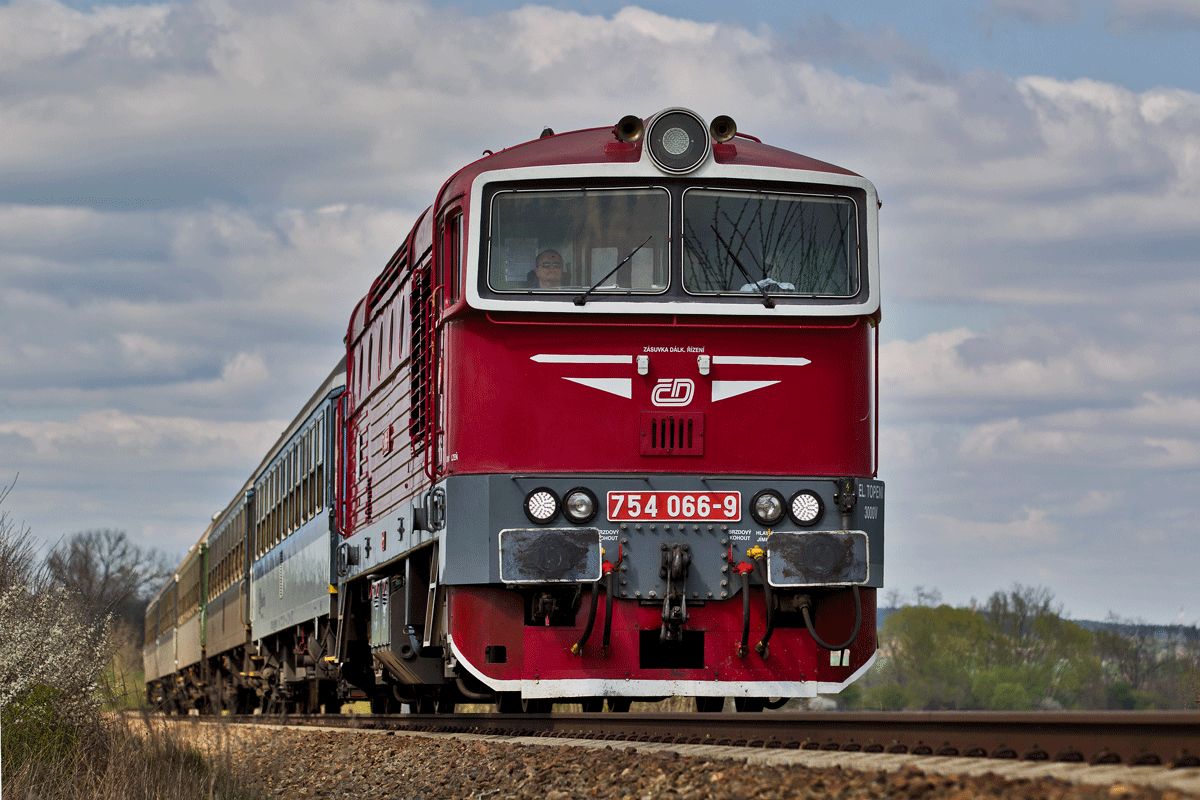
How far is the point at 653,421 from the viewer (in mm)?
8484

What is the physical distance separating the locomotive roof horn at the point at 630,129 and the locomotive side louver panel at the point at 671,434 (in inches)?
69.2

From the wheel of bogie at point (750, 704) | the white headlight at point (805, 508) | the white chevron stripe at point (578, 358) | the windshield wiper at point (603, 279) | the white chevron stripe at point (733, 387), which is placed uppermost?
the windshield wiper at point (603, 279)

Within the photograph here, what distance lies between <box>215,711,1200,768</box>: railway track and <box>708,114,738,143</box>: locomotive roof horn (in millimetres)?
3617

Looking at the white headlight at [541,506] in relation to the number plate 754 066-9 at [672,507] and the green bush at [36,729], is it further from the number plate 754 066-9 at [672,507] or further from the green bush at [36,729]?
the green bush at [36,729]

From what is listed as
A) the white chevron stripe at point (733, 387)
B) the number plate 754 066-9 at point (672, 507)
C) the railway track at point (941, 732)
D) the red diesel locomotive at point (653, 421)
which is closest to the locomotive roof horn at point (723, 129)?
the red diesel locomotive at point (653, 421)

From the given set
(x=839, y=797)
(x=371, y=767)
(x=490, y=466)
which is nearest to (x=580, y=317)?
(x=490, y=466)

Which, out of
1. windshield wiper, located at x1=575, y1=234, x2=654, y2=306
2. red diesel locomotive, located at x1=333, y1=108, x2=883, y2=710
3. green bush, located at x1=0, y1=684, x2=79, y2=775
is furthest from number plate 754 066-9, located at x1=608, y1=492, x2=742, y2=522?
green bush, located at x1=0, y1=684, x2=79, y2=775

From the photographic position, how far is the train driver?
28.1 feet

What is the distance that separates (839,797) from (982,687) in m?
25.5

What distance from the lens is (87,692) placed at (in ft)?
42.0

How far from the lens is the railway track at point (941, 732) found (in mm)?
5047

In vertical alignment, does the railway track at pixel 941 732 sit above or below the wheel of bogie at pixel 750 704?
above

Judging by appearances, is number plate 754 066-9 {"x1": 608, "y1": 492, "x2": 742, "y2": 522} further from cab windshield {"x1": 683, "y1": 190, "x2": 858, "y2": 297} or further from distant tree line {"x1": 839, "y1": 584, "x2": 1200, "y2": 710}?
distant tree line {"x1": 839, "y1": 584, "x2": 1200, "y2": 710}

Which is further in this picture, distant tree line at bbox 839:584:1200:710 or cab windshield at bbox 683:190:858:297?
distant tree line at bbox 839:584:1200:710
